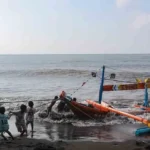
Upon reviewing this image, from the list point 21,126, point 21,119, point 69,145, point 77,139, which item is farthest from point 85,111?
point 69,145

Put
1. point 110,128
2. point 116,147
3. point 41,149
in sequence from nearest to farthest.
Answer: point 41,149 < point 116,147 < point 110,128

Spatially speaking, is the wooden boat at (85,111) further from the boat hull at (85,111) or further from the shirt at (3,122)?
the shirt at (3,122)

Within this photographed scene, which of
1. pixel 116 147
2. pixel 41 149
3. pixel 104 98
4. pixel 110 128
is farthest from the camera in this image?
pixel 104 98

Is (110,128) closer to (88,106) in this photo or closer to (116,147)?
(88,106)

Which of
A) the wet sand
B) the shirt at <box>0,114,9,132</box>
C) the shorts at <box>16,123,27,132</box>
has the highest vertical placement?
the shirt at <box>0,114,9,132</box>

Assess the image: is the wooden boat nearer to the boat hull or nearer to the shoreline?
the boat hull

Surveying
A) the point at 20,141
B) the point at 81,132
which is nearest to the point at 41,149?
the point at 20,141

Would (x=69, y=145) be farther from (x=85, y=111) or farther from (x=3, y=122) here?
(x=85, y=111)

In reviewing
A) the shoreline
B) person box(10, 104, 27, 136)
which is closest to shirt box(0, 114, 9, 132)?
the shoreline

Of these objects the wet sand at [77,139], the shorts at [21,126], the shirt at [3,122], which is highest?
the shirt at [3,122]

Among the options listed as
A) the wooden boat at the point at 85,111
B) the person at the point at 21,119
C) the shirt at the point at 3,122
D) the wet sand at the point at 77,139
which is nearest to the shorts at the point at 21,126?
the person at the point at 21,119

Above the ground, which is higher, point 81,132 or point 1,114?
point 1,114

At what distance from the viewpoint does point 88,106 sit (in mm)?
15367

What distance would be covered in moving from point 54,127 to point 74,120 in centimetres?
158
